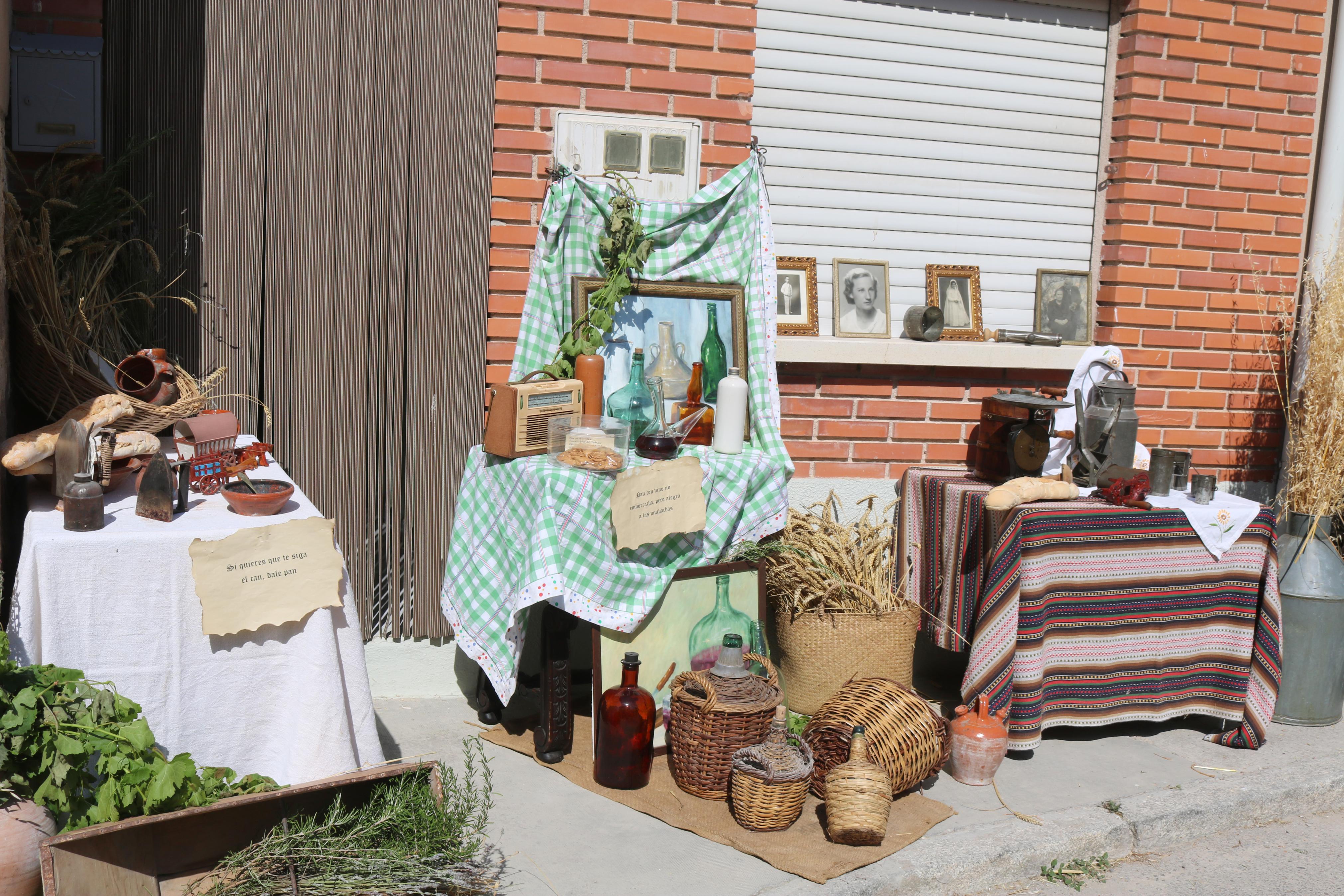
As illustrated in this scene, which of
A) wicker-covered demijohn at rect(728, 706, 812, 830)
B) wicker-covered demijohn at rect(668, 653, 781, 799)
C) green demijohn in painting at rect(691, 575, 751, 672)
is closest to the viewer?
wicker-covered demijohn at rect(728, 706, 812, 830)

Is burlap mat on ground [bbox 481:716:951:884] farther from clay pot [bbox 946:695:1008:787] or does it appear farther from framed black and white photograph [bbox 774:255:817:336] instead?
framed black and white photograph [bbox 774:255:817:336]

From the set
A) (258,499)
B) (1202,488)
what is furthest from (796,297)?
(258,499)

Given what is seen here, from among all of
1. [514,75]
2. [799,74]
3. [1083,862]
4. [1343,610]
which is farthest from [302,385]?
[1343,610]

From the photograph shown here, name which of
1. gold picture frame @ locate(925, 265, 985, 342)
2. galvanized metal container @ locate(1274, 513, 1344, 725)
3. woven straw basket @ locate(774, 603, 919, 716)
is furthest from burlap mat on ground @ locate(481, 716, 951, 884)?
gold picture frame @ locate(925, 265, 985, 342)

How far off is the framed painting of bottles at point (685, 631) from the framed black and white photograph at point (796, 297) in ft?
4.18

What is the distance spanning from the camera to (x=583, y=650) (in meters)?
4.64

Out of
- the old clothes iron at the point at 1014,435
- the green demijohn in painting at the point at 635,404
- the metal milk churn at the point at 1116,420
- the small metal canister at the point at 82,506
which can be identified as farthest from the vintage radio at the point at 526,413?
the metal milk churn at the point at 1116,420

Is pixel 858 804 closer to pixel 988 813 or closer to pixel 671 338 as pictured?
pixel 988 813

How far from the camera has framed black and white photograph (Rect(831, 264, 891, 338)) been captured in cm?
493

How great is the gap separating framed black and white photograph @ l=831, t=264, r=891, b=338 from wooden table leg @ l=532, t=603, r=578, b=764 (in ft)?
6.46

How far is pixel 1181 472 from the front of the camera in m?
4.53

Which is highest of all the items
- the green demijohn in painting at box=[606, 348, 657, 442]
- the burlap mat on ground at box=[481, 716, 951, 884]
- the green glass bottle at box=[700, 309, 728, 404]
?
the green glass bottle at box=[700, 309, 728, 404]

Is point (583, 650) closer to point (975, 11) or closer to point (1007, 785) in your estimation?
point (1007, 785)

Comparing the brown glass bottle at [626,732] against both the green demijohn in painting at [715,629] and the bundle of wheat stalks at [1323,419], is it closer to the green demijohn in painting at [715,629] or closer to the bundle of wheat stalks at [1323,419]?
the green demijohn in painting at [715,629]
